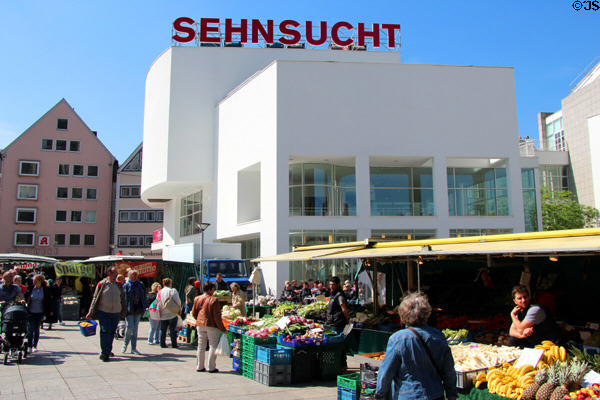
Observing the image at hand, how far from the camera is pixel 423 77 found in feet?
95.0

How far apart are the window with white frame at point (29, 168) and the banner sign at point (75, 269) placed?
36.0 meters

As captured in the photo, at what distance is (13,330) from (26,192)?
48.2 metres

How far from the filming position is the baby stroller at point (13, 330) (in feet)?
33.0

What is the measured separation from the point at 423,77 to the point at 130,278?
72.2 ft

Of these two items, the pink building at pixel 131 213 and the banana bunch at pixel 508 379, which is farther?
the pink building at pixel 131 213

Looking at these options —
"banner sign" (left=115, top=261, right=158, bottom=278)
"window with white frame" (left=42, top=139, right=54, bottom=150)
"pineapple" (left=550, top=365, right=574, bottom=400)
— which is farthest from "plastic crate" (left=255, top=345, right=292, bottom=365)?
"window with white frame" (left=42, top=139, right=54, bottom=150)

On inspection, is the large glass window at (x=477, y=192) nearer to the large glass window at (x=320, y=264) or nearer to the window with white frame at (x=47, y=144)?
the large glass window at (x=320, y=264)

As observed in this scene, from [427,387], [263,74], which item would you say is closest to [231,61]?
[263,74]

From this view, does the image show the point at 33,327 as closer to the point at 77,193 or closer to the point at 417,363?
the point at 417,363

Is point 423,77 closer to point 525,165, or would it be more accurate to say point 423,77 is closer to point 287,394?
point 525,165

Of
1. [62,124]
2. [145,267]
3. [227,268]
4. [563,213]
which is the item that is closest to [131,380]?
[145,267]

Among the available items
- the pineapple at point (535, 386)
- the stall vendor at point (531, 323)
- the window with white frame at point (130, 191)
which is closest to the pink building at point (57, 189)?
the window with white frame at point (130, 191)

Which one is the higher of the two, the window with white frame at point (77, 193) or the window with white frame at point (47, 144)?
the window with white frame at point (47, 144)

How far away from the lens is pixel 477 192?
1179 inches
